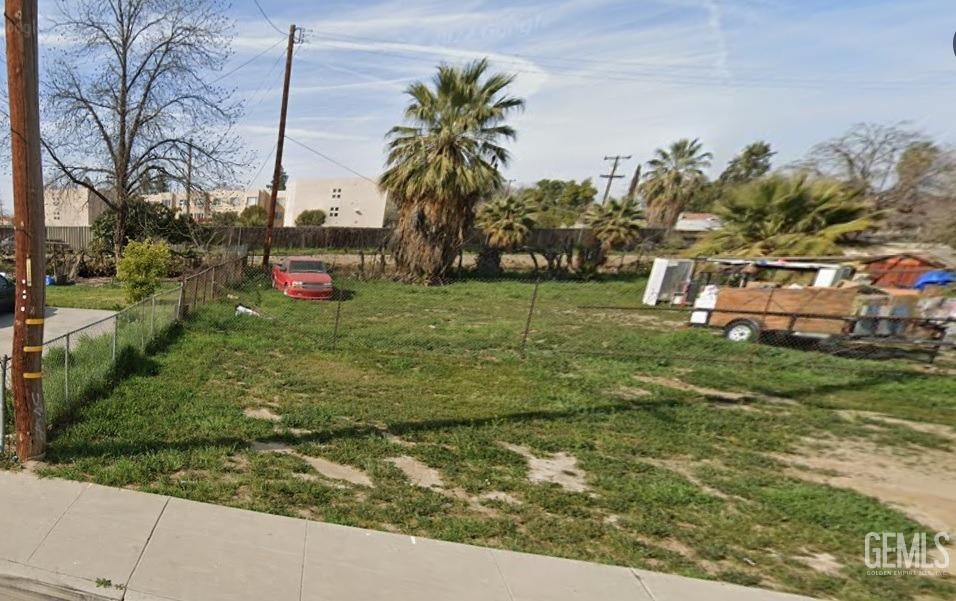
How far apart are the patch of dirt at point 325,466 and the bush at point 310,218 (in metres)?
42.3

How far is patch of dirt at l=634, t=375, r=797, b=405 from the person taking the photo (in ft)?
24.8

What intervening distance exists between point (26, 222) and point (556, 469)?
541cm

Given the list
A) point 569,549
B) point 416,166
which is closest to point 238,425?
point 569,549

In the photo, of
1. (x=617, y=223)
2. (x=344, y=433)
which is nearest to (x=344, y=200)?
(x=617, y=223)

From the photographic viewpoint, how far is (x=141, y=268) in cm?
1121

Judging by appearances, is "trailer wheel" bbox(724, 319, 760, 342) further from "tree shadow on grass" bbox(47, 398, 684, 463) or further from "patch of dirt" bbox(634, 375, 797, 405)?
"tree shadow on grass" bbox(47, 398, 684, 463)

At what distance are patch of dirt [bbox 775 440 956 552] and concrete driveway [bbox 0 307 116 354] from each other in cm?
1183

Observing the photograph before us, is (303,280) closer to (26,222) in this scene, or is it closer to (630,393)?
(630,393)

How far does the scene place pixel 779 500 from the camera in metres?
4.62

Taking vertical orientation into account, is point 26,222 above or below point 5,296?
above

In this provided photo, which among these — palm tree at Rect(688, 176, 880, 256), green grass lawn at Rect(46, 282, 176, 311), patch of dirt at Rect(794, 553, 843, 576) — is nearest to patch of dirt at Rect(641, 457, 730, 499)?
patch of dirt at Rect(794, 553, 843, 576)

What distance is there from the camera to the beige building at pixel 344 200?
46.3 meters

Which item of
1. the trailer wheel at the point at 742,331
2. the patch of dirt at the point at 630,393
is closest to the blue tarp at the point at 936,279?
the trailer wheel at the point at 742,331

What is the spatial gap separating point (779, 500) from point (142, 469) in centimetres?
619
